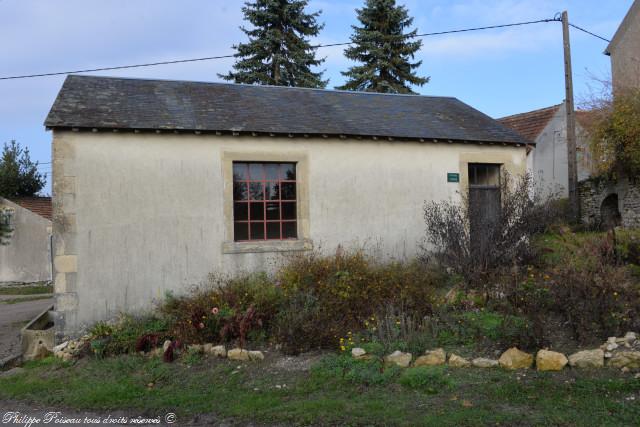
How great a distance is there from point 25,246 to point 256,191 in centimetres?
1627

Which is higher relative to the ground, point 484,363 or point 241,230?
point 241,230

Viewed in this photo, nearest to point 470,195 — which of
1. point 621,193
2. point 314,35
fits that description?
point 621,193

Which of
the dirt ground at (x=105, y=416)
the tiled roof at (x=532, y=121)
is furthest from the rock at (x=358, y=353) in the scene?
the tiled roof at (x=532, y=121)

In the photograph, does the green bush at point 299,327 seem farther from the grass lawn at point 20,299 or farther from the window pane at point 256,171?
the grass lawn at point 20,299

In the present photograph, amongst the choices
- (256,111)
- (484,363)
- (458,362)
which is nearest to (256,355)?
(458,362)

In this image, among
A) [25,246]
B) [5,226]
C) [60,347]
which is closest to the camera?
[60,347]

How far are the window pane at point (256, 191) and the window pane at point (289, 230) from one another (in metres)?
0.70

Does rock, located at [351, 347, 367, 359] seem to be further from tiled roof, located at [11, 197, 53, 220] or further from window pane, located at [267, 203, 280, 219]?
tiled roof, located at [11, 197, 53, 220]

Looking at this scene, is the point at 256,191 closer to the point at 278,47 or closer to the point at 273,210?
the point at 273,210

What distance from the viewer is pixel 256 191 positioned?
10281mm

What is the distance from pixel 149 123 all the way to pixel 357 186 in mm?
4072

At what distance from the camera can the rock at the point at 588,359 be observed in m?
5.70

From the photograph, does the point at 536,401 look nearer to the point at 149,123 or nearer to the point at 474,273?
the point at 474,273

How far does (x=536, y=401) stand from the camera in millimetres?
5059
